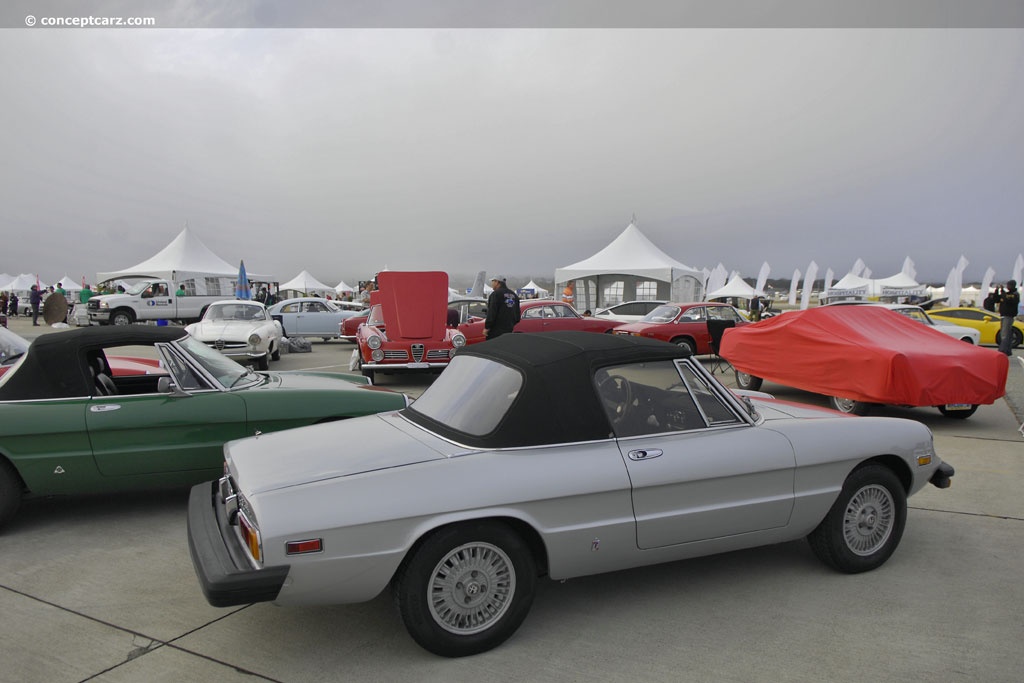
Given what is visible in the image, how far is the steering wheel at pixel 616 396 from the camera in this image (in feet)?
10.6

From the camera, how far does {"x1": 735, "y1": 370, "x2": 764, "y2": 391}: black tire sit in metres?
9.50

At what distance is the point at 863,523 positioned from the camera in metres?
3.60

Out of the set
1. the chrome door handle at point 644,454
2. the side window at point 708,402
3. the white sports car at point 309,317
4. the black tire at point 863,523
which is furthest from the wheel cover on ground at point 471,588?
the white sports car at point 309,317

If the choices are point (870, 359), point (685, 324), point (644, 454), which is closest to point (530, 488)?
point (644, 454)

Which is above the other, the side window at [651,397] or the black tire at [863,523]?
the side window at [651,397]

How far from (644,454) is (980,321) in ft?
63.0

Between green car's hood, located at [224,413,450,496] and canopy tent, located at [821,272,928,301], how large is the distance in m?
39.0

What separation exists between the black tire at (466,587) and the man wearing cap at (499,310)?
7632 millimetres

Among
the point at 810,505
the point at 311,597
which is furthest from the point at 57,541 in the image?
the point at 810,505

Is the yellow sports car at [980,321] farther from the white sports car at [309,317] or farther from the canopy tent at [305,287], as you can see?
the canopy tent at [305,287]

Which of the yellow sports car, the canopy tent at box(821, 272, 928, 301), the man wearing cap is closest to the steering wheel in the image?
the man wearing cap

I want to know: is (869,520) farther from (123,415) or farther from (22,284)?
(22,284)

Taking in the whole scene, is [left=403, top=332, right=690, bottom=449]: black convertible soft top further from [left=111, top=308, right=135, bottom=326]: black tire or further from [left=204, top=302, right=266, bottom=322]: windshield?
[left=111, top=308, right=135, bottom=326]: black tire

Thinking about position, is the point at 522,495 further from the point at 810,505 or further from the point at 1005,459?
the point at 1005,459
